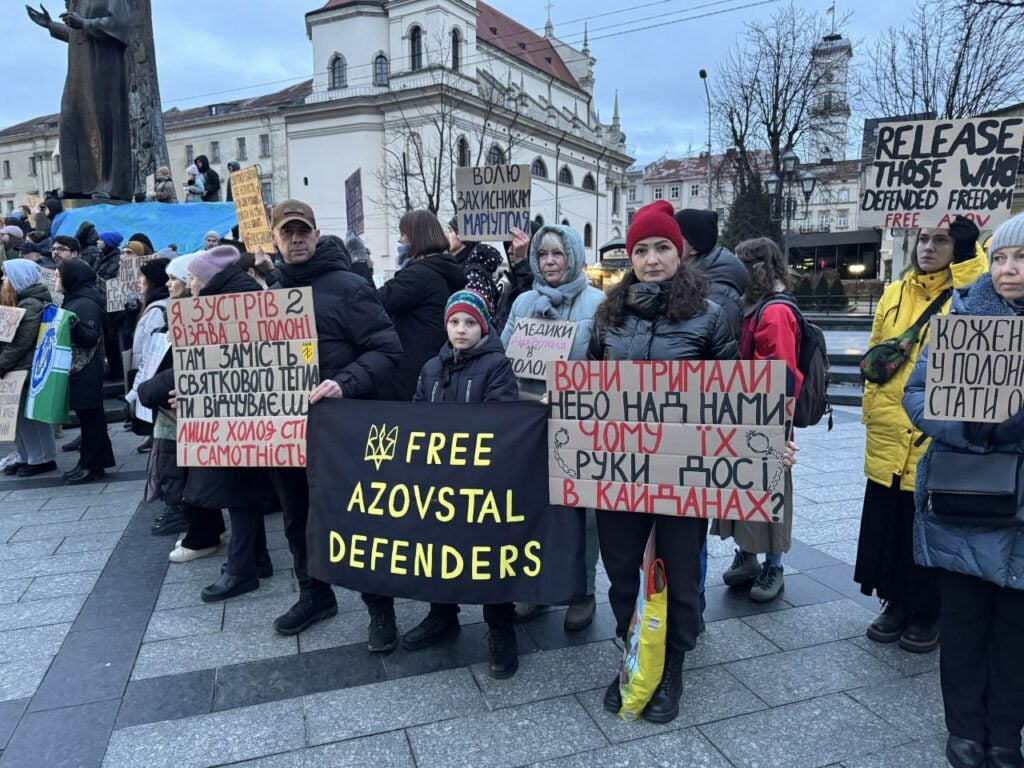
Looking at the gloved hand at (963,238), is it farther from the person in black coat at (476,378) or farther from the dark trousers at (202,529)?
the dark trousers at (202,529)

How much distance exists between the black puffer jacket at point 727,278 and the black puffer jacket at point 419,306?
1.52 metres

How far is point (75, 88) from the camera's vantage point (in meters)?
12.0

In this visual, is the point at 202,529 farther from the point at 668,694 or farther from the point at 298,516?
the point at 668,694

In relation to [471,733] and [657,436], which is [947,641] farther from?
[471,733]

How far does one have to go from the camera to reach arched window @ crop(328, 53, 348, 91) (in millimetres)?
51781

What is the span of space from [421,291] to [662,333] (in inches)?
71.2

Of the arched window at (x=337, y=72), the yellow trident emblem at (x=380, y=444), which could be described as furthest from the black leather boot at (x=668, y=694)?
the arched window at (x=337, y=72)

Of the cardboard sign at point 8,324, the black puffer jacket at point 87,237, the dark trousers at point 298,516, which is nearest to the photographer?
the dark trousers at point 298,516

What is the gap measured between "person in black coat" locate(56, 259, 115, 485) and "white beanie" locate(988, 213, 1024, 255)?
6.92 metres

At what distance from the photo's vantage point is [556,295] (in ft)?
12.8

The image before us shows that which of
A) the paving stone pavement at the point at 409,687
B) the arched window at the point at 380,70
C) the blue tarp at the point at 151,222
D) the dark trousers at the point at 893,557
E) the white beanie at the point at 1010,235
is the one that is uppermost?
the arched window at the point at 380,70

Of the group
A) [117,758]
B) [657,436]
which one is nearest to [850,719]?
[657,436]

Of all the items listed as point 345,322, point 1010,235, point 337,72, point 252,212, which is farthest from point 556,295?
point 337,72

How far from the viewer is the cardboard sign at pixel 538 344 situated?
3791 millimetres
